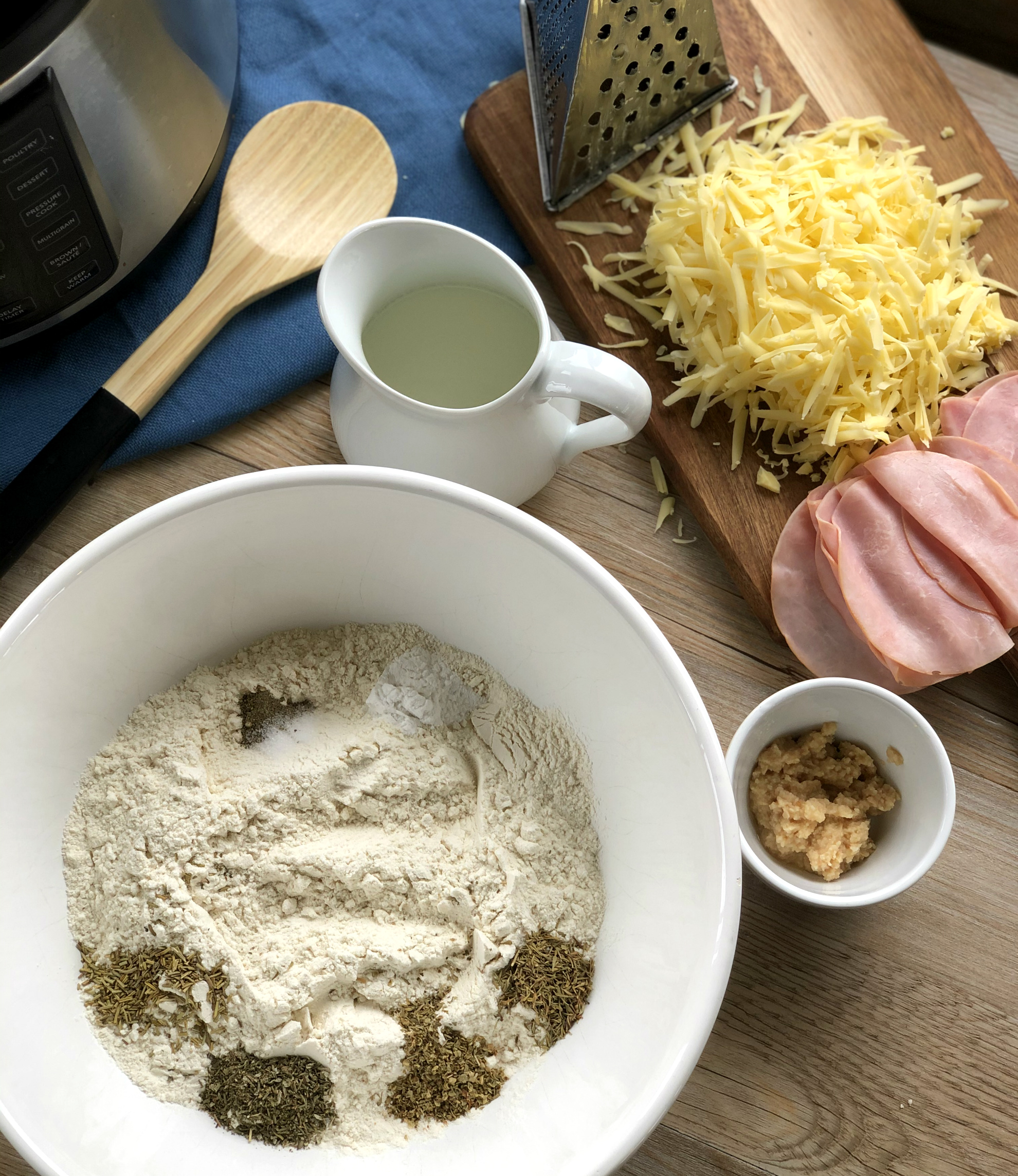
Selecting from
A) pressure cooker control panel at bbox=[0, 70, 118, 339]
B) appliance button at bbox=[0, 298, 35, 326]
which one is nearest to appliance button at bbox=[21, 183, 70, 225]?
pressure cooker control panel at bbox=[0, 70, 118, 339]

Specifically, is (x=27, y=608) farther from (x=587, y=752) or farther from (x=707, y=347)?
(x=707, y=347)

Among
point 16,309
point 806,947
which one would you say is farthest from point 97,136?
point 806,947

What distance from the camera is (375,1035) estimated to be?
81 cm

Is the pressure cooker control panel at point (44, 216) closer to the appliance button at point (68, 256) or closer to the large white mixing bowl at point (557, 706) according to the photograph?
the appliance button at point (68, 256)

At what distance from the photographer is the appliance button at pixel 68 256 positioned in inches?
34.5

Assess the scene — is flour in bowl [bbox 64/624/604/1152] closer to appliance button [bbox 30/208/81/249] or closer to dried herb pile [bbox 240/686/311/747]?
dried herb pile [bbox 240/686/311/747]

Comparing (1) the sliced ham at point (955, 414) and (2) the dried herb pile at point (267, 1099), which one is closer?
(2) the dried herb pile at point (267, 1099)

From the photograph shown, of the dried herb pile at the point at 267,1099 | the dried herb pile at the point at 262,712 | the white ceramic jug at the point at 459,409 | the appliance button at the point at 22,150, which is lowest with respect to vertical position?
the dried herb pile at the point at 267,1099

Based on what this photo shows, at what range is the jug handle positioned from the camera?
35.0 inches

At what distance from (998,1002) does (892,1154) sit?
192 millimetres

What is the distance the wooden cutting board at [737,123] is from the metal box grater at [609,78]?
0.03 meters

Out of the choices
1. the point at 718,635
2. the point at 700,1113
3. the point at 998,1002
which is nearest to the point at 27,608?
the point at 718,635

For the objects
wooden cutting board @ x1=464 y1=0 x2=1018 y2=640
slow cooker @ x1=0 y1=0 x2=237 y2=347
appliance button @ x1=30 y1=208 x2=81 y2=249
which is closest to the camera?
slow cooker @ x1=0 y1=0 x2=237 y2=347

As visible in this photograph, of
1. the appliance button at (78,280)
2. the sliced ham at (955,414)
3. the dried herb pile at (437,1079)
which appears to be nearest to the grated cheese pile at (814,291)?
the sliced ham at (955,414)
